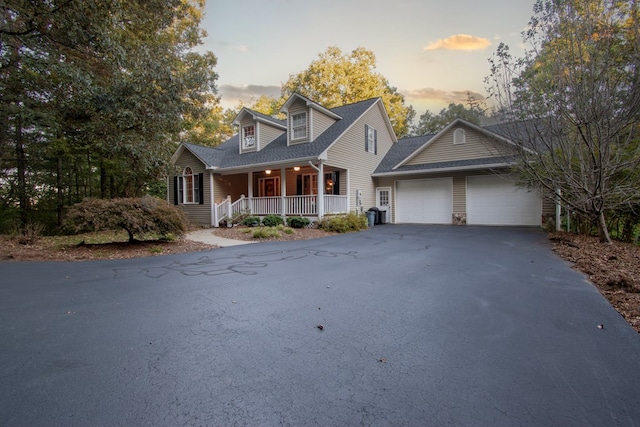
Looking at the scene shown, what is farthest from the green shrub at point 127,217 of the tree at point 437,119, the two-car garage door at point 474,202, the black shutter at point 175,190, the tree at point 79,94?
the tree at point 437,119

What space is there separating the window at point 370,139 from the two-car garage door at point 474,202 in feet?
8.16

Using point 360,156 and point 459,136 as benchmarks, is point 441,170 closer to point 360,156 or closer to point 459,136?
point 459,136

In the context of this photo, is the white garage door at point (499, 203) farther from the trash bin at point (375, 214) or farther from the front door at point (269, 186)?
the front door at point (269, 186)

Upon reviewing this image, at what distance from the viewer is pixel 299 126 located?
15336mm

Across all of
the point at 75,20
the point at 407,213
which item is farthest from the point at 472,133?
the point at 75,20

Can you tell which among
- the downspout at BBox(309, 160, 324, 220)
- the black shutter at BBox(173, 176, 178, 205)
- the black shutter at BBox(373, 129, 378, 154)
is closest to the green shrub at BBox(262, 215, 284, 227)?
the downspout at BBox(309, 160, 324, 220)

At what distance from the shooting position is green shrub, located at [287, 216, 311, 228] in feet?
43.0

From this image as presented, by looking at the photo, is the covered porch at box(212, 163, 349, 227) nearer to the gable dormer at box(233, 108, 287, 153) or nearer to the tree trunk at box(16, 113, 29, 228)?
the gable dormer at box(233, 108, 287, 153)

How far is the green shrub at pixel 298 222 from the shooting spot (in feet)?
43.0

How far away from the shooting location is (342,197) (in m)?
14.8

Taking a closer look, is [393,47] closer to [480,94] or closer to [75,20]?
[480,94]

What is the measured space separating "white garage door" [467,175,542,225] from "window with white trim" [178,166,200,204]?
14.8m

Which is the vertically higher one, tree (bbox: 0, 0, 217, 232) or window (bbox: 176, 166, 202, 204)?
tree (bbox: 0, 0, 217, 232)

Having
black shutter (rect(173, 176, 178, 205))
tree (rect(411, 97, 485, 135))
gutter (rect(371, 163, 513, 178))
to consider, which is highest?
tree (rect(411, 97, 485, 135))
